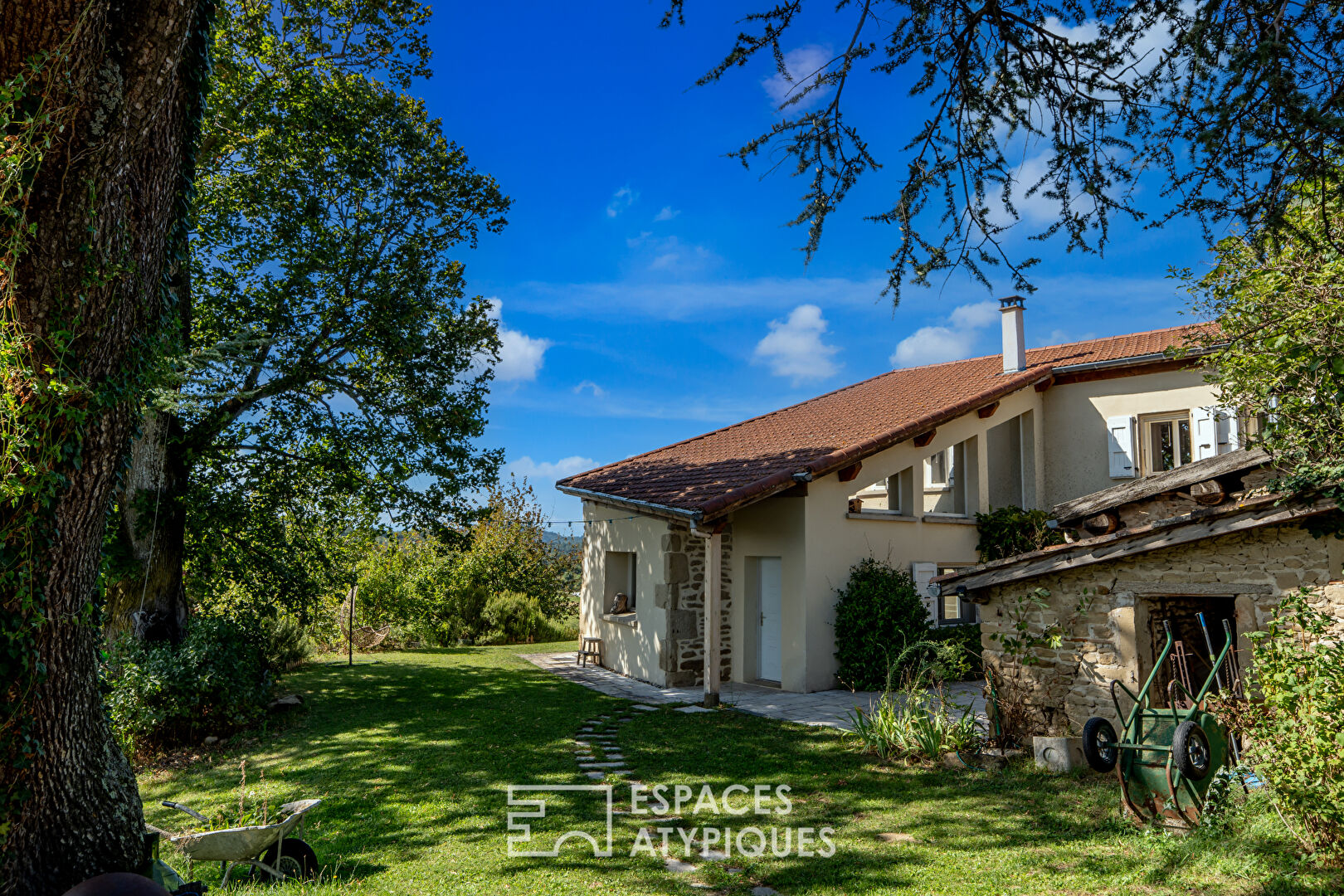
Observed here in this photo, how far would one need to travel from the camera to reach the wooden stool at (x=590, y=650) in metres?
15.5

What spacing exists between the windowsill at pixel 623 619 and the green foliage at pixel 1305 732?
9972 mm

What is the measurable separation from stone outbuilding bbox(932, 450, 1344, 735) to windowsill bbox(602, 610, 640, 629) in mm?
6570

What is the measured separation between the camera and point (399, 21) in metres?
12.8

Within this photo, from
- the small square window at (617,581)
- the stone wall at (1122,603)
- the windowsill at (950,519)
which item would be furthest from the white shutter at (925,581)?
the small square window at (617,581)

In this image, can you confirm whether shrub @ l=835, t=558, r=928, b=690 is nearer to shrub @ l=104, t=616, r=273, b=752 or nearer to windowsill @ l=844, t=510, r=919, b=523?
windowsill @ l=844, t=510, r=919, b=523

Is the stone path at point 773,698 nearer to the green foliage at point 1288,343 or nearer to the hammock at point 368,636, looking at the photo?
the green foliage at point 1288,343

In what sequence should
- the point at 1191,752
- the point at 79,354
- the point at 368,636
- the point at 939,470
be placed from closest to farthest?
Result: the point at 79,354
the point at 1191,752
the point at 939,470
the point at 368,636

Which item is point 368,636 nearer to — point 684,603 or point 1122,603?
point 684,603

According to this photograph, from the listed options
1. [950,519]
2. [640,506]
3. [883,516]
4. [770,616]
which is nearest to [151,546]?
[640,506]

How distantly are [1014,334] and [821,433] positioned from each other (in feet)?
17.5

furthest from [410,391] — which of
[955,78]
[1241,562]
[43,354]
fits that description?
[1241,562]

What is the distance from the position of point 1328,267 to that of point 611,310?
1860cm

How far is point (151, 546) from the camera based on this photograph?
35.2 ft

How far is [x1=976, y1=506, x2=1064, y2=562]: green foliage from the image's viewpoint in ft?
48.7
